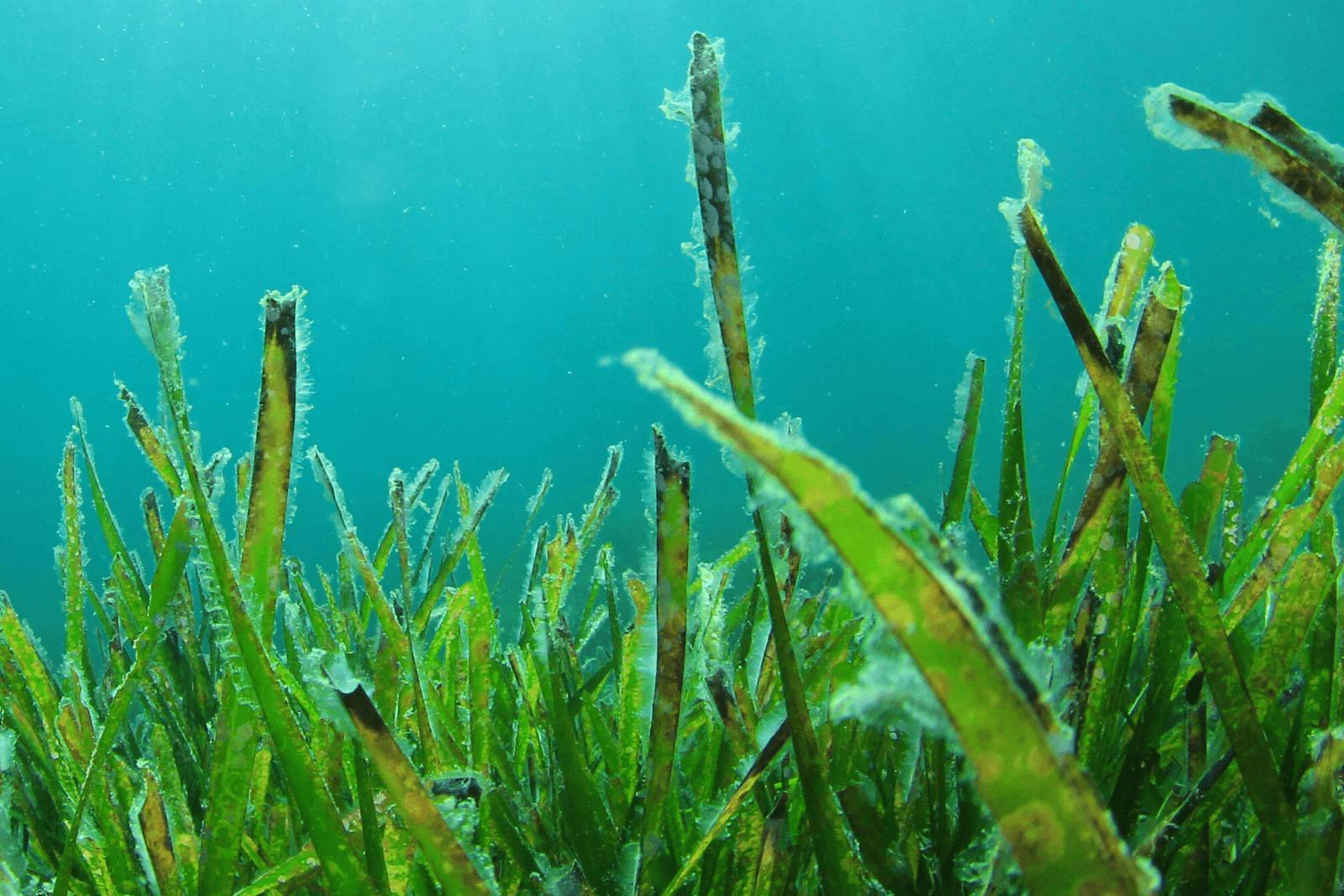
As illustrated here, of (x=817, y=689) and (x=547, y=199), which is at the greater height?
(x=547, y=199)

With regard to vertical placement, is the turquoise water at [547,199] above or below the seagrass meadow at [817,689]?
above

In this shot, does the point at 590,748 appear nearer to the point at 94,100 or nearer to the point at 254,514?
the point at 254,514

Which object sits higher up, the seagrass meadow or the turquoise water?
the turquoise water

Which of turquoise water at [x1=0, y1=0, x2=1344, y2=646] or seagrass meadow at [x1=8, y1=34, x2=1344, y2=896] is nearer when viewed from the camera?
seagrass meadow at [x1=8, y1=34, x2=1344, y2=896]

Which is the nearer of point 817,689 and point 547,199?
point 817,689
